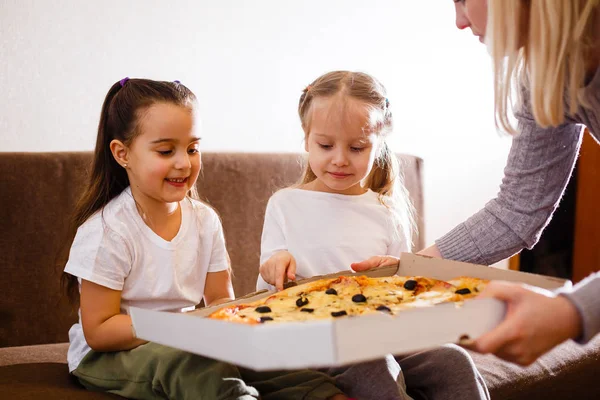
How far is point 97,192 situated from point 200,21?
99 centimetres

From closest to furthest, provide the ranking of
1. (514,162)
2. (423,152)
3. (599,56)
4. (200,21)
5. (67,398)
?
(599,56) → (67,398) → (514,162) → (200,21) → (423,152)

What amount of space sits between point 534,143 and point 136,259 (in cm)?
94

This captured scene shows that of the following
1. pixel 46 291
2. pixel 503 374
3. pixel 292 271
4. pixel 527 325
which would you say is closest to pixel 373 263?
pixel 292 271

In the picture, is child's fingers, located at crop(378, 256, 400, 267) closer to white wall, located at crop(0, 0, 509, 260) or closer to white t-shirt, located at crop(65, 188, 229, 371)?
white t-shirt, located at crop(65, 188, 229, 371)

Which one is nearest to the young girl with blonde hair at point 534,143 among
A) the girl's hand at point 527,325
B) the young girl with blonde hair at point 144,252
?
the girl's hand at point 527,325

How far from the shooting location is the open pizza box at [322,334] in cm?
99

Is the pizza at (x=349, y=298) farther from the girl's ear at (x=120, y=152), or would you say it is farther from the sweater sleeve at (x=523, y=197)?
the girl's ear at (x=120, y=152)

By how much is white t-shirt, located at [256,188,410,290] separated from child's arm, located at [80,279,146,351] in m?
0.41

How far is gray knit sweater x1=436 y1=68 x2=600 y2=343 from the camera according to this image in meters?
1.77

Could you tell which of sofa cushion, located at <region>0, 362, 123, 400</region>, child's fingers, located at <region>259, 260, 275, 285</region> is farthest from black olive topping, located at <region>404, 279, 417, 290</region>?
sofa cushion, located at <region>0, 362, 123, 400</region>

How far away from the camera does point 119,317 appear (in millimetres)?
1668

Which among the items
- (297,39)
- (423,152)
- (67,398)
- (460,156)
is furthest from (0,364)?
(460,156)

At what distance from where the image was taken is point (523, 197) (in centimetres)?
182

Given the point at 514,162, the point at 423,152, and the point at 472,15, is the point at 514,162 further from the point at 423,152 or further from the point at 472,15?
the point at 423,152
